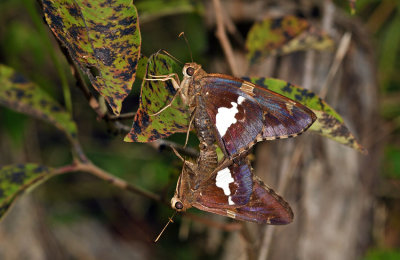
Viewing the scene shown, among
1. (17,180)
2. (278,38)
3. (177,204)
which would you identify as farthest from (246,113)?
(17,180)

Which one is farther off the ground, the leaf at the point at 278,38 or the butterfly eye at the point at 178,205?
the leaf at the point at 278,38

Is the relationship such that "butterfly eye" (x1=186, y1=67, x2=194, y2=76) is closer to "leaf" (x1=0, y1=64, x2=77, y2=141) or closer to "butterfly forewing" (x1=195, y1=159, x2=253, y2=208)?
"butterfly forewing" (x1=195, y1=159, x2=253, y2=208)

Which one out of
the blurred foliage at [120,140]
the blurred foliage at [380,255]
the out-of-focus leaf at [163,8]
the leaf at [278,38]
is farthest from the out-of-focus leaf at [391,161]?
the out-of-focus leaf at [163,8]

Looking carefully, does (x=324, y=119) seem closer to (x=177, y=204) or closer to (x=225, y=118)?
(x=225, y=118)

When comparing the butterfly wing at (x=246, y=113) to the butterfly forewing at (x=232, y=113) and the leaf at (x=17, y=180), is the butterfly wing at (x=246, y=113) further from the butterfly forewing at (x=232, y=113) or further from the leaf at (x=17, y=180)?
the leaf at (x=17, y=180)

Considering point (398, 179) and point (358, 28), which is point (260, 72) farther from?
point (398, 179)
